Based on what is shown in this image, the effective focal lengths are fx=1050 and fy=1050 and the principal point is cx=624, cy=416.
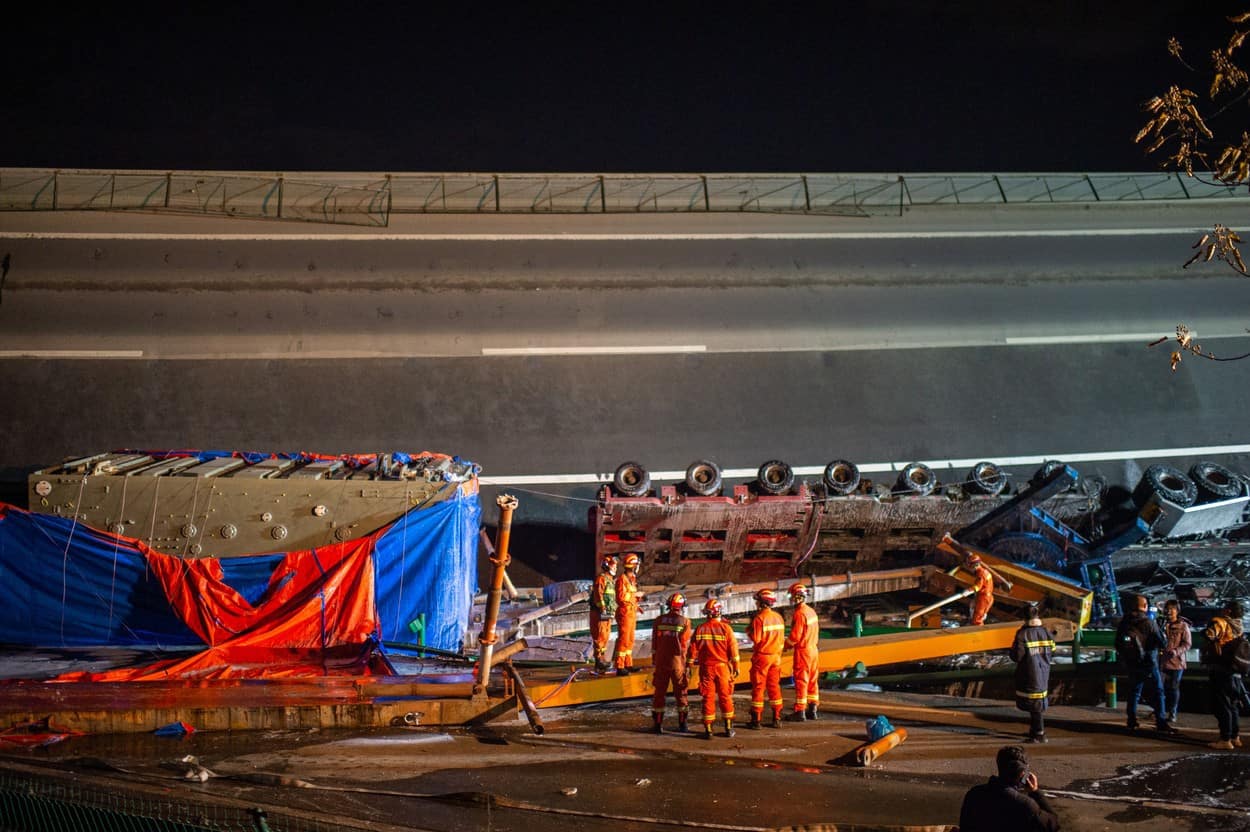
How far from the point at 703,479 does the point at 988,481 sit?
4807mm

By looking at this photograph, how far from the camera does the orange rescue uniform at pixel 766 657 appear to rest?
1064 cm

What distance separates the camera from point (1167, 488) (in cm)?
1695

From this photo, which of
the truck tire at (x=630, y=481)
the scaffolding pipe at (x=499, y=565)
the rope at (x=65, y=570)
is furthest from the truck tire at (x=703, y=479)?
the rope at (x=65, y=570)

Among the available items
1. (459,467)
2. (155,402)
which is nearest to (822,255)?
(459,467)

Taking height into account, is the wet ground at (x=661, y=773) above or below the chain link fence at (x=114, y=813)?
below

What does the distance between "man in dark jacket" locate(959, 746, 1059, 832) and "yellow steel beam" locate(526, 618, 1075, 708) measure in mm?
5026

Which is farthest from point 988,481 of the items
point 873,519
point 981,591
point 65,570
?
point 65,570

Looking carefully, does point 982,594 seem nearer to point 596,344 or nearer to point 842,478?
point 842,478

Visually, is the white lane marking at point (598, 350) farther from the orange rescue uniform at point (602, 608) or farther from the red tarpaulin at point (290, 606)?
the orange rescue uniform at point (602, 608)

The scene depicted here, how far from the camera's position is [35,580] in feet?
47.0

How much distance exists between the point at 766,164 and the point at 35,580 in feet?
60.2

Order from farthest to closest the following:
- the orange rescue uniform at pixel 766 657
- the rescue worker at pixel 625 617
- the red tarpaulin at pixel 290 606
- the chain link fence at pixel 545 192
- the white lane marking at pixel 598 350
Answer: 1. the chain link fence at pixel 545 192
2. the white lane marking at pixel 598 350
3. the red tarpaulin at pixel 290 606
4. the rescue worker at pixel 625 617
5. the orange rescue uniform at pixel 766 657

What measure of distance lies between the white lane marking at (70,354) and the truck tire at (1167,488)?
19.3m

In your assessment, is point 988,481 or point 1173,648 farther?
point 988,481
